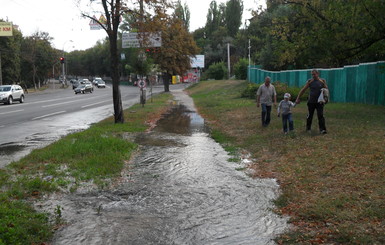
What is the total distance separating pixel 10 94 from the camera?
30.2m

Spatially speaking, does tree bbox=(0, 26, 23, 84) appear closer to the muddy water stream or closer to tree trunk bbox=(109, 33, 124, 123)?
tree trunk bbox=(109, 33, 124, 123)

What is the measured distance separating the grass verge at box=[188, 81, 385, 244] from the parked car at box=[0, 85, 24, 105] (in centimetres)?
2273

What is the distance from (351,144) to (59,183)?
6.18 m

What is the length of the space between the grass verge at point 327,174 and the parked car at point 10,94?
74.6 feet

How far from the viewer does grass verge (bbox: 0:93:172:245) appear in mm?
4369

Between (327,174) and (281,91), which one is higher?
(281,91)

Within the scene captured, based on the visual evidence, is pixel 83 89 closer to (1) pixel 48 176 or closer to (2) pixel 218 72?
(2) pixel 218 72

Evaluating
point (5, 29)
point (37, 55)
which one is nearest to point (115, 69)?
point (5, 29)

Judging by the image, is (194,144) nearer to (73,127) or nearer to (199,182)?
(199,182)

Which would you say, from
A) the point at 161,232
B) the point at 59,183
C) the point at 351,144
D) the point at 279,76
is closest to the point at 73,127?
the point at 59,183

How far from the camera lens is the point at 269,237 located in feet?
14.2

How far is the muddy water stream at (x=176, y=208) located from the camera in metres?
4.43

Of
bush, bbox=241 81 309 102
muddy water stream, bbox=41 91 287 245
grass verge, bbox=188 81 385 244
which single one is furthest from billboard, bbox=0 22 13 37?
muddy water stream, bbox=41 91 287 245

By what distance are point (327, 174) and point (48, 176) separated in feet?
16.1
